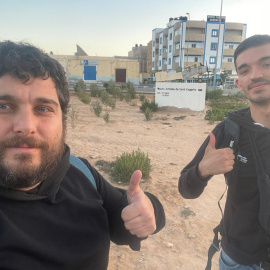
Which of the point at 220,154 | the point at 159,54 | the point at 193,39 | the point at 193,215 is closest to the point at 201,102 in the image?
the point at 193,215

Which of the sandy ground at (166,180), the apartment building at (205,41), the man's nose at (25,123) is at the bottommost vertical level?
the sandy ground at (166,180)

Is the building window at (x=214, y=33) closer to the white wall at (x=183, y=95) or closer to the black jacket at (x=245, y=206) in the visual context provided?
the white wall at (x=183, y=95)

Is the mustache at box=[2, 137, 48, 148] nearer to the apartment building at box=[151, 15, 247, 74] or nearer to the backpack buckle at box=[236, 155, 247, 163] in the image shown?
the backpack buckle at box=[236, 155, 247, 163]

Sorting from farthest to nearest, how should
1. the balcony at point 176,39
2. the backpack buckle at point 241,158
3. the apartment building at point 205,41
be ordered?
the balcony at point 176,39, the apartment building at point 205,41, the backpack buckle at point 241,158

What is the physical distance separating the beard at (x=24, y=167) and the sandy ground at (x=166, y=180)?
1861 millimetres

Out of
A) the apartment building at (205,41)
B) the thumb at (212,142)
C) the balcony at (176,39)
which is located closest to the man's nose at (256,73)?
the thumb at (212,142)

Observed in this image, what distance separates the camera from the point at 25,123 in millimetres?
1078

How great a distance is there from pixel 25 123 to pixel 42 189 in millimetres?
297

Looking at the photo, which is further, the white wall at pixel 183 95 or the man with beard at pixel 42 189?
the white wall at pixel 183 95

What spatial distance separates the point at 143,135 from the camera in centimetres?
816

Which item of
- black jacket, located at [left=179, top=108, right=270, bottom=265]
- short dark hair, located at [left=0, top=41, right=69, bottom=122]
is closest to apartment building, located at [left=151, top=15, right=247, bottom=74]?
black jacket, located at [left=179, top=108, right=270, bottom=265]

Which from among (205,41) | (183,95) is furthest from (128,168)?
(205,41)

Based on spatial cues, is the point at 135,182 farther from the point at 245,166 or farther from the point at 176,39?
the point at 176,39

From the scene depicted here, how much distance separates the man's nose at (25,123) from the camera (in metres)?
1.06
